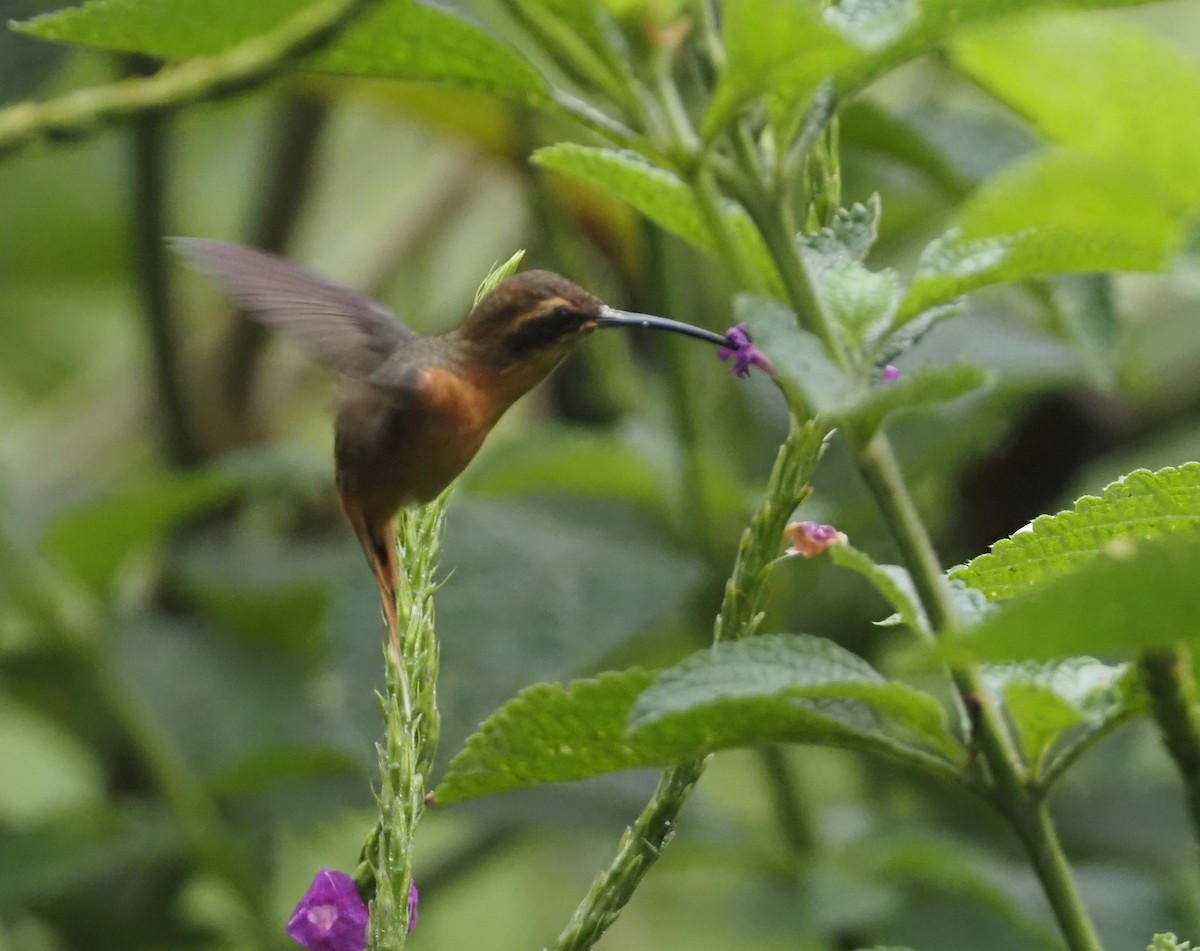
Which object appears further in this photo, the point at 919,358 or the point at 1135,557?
the point at 919,358

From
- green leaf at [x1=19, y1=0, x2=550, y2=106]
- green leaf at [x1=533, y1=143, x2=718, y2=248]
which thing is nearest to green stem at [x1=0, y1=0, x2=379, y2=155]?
green leaf at [x1=19, y1=0, x2=550, y2=106]

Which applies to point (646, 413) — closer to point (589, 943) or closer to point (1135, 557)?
point (589, 943)

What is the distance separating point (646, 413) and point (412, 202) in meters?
1.16

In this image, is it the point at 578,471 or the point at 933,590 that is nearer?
the point at 933,590

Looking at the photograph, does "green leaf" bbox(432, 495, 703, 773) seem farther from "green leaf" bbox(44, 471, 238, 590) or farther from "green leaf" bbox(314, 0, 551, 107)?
"green leaf" bbox(314, 0, 551, 107)

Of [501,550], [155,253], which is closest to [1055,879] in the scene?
[501,550]

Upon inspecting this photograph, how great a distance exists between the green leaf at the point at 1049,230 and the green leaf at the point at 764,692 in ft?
0.50

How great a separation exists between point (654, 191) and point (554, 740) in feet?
0.86

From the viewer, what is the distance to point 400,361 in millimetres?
1247

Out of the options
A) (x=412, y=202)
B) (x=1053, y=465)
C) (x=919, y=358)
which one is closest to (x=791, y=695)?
(x=919, y=358)

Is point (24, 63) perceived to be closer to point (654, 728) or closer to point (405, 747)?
point (405, 747)

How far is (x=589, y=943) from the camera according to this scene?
70 centimetres

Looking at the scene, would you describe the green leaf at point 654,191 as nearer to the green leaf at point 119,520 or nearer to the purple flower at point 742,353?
the purple flower at point 742,353

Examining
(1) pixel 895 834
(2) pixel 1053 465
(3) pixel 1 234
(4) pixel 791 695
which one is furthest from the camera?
(3) pixel 1 234
